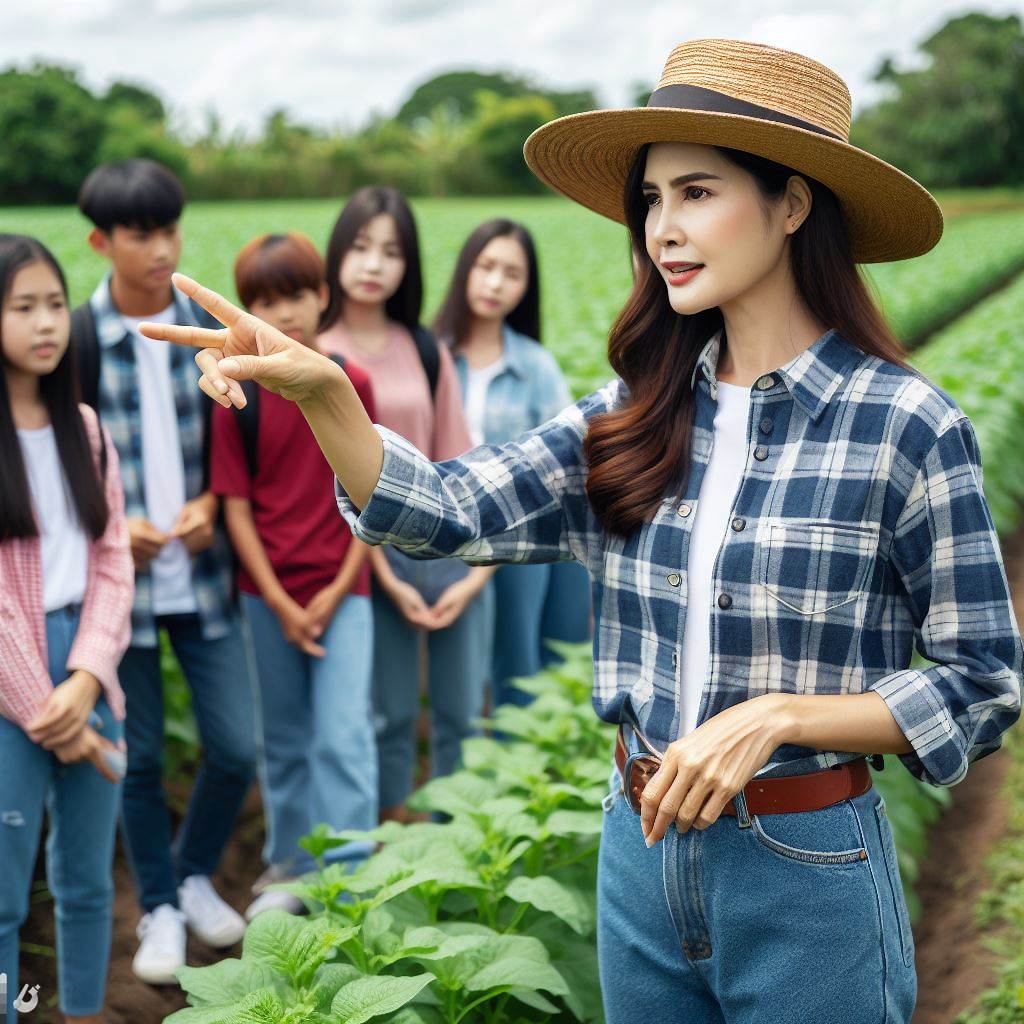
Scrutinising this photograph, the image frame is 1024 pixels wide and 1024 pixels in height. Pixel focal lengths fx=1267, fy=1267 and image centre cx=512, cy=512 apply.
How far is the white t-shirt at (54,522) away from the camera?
8.39 ft

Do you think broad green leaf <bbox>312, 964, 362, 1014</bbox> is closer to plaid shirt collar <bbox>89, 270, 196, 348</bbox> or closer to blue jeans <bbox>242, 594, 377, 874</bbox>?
blue jeans <bbox>242, 594, 377, 874</bbox>

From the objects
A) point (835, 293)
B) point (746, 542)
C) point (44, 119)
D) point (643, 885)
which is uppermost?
point (44, 119)

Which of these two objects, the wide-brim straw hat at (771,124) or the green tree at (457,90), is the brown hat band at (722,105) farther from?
the green tree at (457,90)

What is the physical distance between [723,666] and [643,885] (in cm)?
31

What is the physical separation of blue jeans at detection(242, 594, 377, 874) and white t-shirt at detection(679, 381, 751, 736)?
1733 mm

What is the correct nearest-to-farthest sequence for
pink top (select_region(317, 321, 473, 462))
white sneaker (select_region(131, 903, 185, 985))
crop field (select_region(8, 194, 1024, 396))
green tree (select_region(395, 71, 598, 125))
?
1. white sneaker (select_region(131, 903, 185, 985))
2. pink top (select_region(317, 321, 473, 462))
3. crop field (select_region(8, 194, 1024, 396))
4. green tree (select_region(395, 71, 598, 125))

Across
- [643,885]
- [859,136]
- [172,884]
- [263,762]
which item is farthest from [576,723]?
[859,136]

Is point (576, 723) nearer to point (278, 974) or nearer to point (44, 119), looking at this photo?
point (278, 974)

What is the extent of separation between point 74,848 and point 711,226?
186cm

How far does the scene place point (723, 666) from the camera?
1556 millimetres

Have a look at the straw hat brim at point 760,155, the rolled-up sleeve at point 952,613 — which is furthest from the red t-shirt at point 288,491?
the rolled-up sleeve at point 952,613

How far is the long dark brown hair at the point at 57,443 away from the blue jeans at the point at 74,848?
8.0 inches

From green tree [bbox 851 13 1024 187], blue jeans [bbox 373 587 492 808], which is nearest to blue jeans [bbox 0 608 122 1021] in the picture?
blue jeans [bbox 373 587 492 808]

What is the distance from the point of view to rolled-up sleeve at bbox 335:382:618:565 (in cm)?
153
